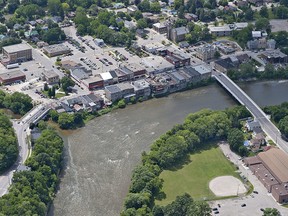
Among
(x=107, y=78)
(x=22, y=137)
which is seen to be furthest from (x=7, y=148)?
(x=107, y=78)

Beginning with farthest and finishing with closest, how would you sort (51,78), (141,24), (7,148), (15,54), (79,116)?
(141,24) < (15,54) < (51,78) < (79,116) < (7,148)

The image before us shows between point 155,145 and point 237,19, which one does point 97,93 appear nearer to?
point 155,145

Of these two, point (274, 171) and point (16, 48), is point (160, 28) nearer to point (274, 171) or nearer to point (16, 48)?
point (16, 48)

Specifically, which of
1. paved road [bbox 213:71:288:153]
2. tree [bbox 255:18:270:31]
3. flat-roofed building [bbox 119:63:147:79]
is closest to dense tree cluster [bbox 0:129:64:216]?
flat-roofed building [bbox 119:63:147:79]

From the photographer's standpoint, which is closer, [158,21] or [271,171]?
[271,171]

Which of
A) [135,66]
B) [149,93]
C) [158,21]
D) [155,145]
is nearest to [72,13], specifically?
[158,21]

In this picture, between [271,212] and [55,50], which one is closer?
[271,212]

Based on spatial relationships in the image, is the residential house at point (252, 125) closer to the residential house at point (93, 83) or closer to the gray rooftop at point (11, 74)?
the residential house at point (93, 83)
